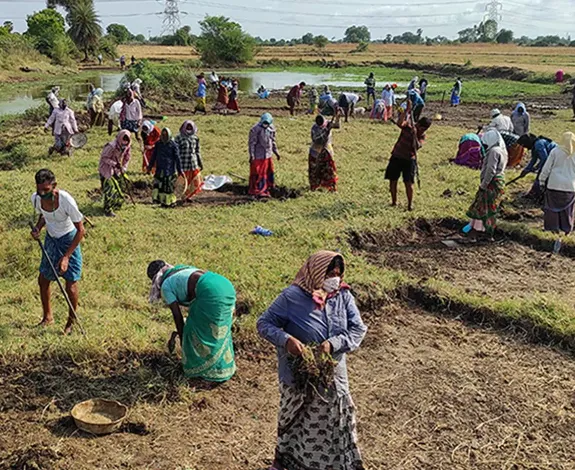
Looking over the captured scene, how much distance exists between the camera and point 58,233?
559 centimetres

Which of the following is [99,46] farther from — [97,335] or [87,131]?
[97,335]

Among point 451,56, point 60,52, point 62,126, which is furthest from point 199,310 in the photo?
point 451,56

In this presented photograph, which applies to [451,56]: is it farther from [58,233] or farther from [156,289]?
[156,289]

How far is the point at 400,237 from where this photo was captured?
8992 millimetres

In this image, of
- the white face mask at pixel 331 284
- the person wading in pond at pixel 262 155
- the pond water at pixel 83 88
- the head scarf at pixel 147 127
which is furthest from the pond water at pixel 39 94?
the white face mask at pixel 331 284

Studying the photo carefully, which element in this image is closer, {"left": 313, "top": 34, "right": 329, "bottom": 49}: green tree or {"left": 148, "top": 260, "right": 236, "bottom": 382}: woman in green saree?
{"left": 148, "top": 260, "right": 236, "bottom": 382}: woman in green saree

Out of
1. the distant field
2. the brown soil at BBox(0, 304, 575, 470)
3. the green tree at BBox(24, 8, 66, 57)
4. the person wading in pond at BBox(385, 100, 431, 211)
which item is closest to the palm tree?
the green tree at BBox(24, 8, 66, 57)

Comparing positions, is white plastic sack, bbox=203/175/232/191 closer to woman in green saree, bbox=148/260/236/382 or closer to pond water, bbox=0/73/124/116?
woman in green saree, bbox=148/260/236/382

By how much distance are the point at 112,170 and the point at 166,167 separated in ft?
3.15

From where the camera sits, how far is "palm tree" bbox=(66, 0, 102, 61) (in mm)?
61812

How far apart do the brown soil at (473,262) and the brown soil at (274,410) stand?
145cm

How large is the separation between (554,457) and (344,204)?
6194mm

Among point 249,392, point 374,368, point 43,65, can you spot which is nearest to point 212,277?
point 249,392

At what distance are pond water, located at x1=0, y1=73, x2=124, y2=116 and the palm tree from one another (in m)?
21.0
